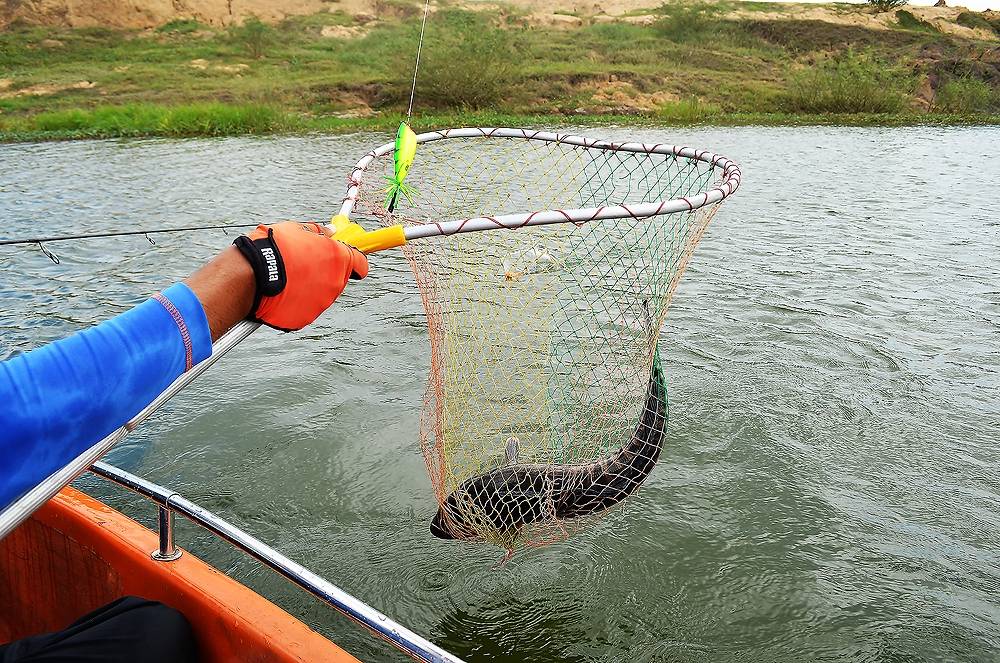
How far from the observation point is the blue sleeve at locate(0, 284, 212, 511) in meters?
1.33

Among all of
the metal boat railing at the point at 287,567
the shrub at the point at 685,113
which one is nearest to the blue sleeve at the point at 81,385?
the metal boat railing at the point at 287,567

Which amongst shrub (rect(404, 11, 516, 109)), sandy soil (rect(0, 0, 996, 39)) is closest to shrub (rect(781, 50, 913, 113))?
shrub (rect(404, 11, 516, 109))

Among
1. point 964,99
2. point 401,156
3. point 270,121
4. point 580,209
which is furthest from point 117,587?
point 964,99

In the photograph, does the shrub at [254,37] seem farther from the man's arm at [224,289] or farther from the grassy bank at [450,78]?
the man's arm at [224,289]

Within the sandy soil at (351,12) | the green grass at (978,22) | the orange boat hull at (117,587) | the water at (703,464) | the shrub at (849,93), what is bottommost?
the water at (703,464)

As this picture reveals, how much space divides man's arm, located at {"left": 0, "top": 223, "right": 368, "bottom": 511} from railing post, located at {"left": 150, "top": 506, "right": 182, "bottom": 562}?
951 millimetres

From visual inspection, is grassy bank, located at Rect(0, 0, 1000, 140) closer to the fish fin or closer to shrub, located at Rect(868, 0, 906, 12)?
shrub, located at Rect(868, 0, 906, 12)

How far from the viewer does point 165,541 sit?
8.13 feet

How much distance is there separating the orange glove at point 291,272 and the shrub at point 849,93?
93.0 ft

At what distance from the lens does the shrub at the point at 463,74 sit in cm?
2525

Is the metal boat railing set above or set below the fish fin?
above

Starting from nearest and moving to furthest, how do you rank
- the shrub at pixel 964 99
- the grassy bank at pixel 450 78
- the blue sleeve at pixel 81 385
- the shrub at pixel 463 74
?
the blue sleeve at pixel 81 385
the grassy bank at pixel 450 78
the shrub at pixel 463 74
the shrub at pixel 964 99

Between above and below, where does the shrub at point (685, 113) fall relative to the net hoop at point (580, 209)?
below

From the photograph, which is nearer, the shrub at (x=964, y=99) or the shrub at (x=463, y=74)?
the shrub at (x=463, y=74)
